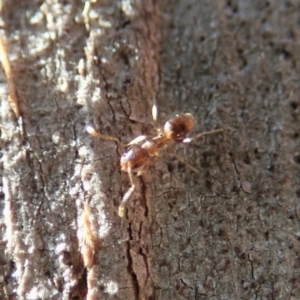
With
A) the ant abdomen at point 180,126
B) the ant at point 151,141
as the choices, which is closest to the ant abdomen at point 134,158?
the ant at point 151,141

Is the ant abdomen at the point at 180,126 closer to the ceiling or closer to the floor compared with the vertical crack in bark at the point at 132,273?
closer to the ceiling

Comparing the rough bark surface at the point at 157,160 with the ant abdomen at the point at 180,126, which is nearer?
the rough bark surface at the point at 157,160

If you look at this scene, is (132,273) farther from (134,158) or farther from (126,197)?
(134,158)

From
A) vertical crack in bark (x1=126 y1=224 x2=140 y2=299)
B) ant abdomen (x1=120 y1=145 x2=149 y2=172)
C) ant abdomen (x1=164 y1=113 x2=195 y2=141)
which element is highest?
ant abdomen (x1=164 y1=113 x2=195 y2=141)

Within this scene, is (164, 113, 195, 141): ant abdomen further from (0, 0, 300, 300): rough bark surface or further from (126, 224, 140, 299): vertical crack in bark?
(126, 224, 140, 299): vertical crack in bark

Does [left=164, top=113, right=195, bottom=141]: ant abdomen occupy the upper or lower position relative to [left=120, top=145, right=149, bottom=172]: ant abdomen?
upper

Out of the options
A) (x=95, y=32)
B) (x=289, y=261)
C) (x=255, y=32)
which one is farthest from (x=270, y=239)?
(x=95, y=32)

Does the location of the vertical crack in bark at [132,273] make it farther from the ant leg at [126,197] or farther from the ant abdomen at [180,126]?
the ant abdomen at [180,126]

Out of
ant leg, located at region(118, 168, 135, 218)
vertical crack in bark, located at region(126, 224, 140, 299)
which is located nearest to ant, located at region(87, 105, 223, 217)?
ant leg, located at region(118, 168, 135, 218)
